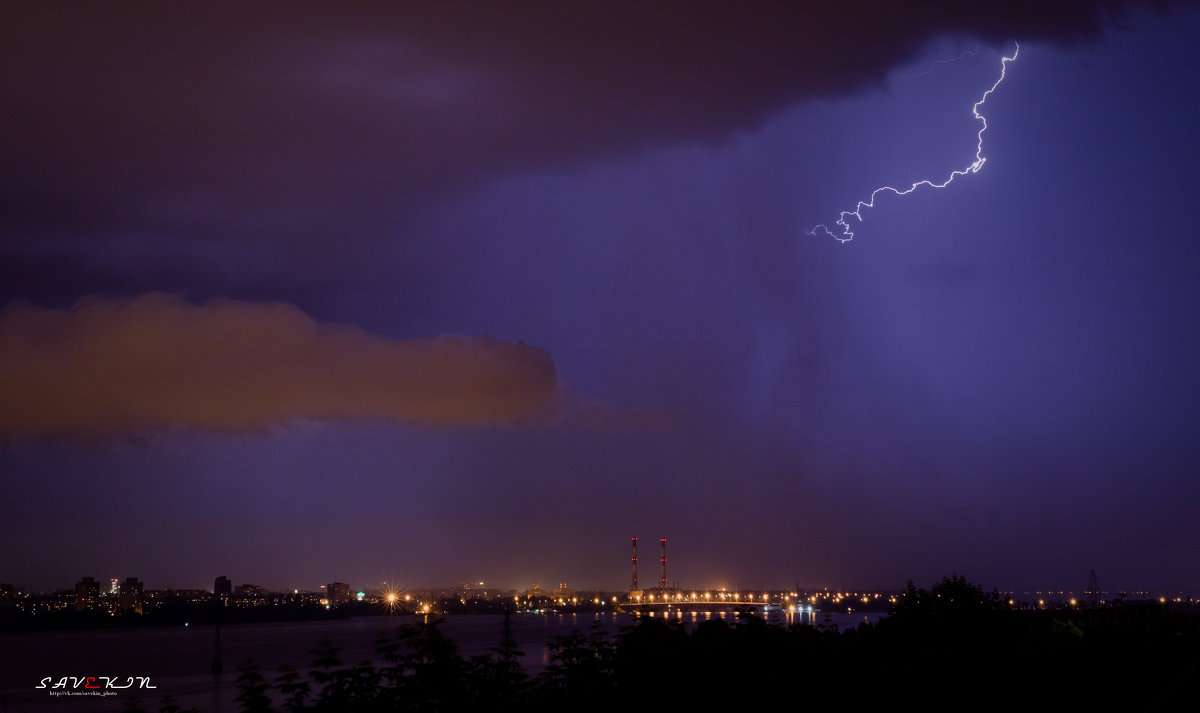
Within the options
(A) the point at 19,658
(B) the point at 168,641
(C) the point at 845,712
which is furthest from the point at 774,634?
(B) the point at 168,641

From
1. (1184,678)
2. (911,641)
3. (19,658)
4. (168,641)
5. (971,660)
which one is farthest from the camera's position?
(168,641)

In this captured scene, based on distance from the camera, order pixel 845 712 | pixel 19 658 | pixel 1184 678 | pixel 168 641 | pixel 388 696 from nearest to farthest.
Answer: pixel 388 696 < pixel 845 712 < pixel 1184 678 < pixel 19 658 < pixel 168 641

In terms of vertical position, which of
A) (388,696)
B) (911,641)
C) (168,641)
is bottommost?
(168,641)

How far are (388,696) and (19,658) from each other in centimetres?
14790

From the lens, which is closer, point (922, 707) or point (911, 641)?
point (922, 707)

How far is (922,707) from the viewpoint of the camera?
58.5 ft

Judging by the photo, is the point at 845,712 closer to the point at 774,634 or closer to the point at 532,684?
the point at 774,634

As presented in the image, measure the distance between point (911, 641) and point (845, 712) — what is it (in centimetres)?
1226

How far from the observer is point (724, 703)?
16453mm

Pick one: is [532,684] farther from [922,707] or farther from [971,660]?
[971,660]

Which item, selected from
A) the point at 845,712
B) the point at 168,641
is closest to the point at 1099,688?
the point at 845,712

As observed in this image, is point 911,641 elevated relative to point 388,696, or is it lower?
lower

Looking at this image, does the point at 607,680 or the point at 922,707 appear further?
the point at 922,707

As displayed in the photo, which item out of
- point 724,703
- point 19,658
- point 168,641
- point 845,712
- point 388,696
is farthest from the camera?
point 168,641
